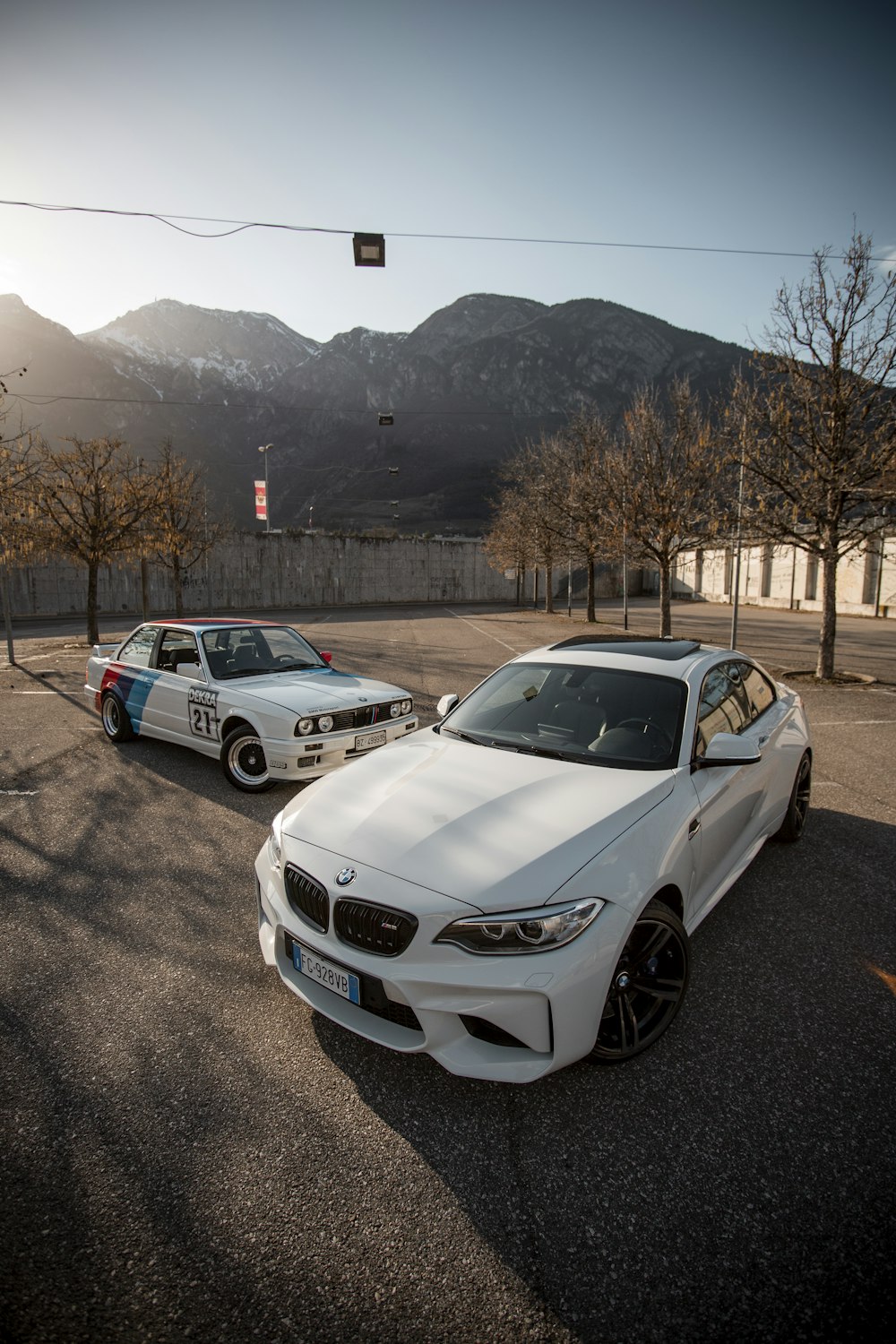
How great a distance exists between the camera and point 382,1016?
2.36m

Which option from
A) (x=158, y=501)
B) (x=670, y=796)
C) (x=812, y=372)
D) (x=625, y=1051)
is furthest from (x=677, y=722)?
(x=158, y=501)

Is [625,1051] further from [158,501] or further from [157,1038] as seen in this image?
[158,501]

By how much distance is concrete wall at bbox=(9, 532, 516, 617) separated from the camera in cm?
3459

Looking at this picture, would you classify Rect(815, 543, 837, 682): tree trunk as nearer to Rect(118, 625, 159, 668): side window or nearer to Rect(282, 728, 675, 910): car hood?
Rect(282, 728, 675, 910): car hood

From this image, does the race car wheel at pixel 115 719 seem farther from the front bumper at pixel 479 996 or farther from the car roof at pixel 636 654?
the front bumper at pixel 479 996

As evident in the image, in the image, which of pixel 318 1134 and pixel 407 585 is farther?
pixel 407 585

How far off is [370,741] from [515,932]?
3.72 m

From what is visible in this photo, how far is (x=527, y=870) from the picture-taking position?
7.59ft

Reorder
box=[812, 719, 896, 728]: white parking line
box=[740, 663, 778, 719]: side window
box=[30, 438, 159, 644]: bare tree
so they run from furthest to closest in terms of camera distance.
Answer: box=[30, 438, 159, 644]: bare tree, box=[812, 719, 896, 728]: white parking line, box=[740, 663, 778, 719]: side window

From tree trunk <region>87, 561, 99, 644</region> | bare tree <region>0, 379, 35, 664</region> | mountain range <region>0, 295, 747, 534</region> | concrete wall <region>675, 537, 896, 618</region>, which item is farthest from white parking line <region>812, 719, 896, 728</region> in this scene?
mountain range <region>0, 295, 747, 534</region>

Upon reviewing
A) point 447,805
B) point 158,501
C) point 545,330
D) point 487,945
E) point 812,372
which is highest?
point 545,330

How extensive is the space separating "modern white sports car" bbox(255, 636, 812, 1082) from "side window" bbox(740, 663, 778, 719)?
1.50ft

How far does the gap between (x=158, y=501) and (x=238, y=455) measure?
159087 millimetres

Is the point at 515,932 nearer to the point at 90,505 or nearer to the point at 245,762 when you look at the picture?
the point at 245,762
